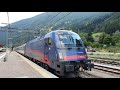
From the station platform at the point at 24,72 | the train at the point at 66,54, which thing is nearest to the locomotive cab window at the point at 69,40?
the train at the point at 66,54

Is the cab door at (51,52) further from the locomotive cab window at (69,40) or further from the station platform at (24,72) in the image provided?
the station platform at (24,72)

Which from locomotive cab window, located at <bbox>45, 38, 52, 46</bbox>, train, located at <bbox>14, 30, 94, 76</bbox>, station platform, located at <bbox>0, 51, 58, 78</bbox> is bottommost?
station platform, located at <bbox>0, 51, 58, 78</bbox>

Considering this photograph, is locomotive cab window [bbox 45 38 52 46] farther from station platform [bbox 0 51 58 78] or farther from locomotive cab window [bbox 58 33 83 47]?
station platform [bbox 0 51 58 78]

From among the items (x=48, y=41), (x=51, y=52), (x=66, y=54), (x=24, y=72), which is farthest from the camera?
(x=48, y=41)

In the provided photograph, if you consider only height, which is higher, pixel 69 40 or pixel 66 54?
pixel 69 40

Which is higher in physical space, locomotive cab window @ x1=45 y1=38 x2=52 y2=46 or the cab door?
locomotive cab window @ x1=45 y1=38 x2=52 y2=46

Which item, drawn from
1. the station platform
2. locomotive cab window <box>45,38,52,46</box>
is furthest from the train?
the station platform

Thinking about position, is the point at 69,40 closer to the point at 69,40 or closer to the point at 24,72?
the point at 69,40

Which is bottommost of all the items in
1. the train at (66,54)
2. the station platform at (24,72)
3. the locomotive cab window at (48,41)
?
the station platform at (24,72)

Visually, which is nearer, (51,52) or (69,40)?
(69,40)

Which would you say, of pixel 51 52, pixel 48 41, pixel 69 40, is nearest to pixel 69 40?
pixel 69 40

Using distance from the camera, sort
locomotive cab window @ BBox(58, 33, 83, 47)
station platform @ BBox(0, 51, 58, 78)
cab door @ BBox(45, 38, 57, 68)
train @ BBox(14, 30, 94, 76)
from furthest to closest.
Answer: locomotive cab window @ BBox(58, 33, 83, 47), cab door @ BBox(45, 38, 57, 68), train @ BBox(14, 30, 94, 76), station platform @ BBox(0, 51, 58, 78)
